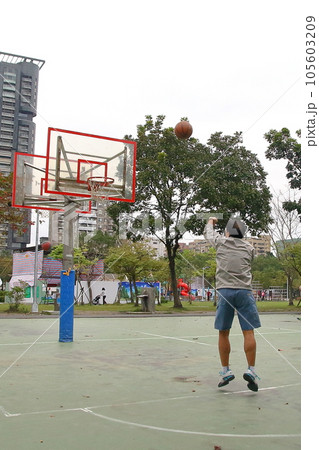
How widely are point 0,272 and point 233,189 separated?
37533 millimetres

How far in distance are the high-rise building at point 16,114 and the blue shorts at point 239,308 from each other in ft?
263

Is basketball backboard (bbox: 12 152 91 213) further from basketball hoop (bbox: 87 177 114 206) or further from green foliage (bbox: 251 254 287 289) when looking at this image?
green foliage (bbox: 251 254 287 289)

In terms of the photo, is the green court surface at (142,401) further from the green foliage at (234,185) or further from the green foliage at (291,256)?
the green foliage at (291,256)

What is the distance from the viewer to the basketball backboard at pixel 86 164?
977 cm

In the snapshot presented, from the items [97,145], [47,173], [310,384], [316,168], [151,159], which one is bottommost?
[310,384]

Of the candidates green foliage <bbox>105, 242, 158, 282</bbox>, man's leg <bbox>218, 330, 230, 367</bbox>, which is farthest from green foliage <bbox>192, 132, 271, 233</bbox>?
man's leg <bbox>218, 330, 230, 367</bbox>

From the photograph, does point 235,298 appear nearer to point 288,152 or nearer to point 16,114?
point 288,152

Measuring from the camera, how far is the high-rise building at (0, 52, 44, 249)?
84.2 metres

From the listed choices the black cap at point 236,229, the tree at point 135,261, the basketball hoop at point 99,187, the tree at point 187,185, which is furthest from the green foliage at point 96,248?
the black cap at point 236,229

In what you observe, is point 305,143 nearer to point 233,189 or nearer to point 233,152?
point 233,189

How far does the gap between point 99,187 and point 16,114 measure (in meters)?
86.6

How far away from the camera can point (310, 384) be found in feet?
8.16

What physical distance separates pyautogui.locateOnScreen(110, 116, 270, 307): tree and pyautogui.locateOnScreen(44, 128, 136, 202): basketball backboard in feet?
36.7

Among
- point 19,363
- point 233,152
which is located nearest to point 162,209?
point 233,152
